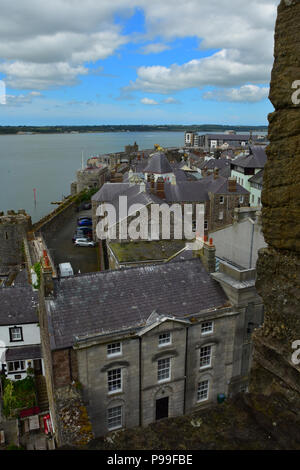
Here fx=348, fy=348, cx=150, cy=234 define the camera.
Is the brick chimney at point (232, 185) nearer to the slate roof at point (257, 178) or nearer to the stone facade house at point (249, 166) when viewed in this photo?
the slate roof at point (257, 178)

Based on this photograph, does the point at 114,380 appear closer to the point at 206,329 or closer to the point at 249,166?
the point at 206,329

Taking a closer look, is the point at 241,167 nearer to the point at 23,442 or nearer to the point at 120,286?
the point at 120,286

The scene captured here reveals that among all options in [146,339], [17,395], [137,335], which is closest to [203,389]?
[146,339]

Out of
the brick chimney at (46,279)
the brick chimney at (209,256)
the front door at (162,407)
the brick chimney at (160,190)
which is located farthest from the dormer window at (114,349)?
the brick chimney at (160,190)

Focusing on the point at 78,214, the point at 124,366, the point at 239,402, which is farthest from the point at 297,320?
the point at 78,214

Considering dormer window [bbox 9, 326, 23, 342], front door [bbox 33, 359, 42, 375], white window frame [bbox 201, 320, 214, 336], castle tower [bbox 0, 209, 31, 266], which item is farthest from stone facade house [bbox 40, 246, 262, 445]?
castle tower [bbox 0, 209, 31, 266]

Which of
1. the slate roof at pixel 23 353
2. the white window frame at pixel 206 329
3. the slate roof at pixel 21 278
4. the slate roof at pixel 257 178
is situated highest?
the slate roof at pixel 257 178
